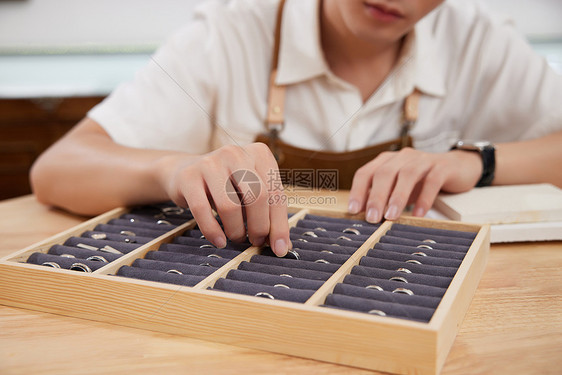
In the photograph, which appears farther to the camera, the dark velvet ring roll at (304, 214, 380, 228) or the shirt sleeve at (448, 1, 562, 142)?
the shirt sleeve at (448, 1, 562, 142)

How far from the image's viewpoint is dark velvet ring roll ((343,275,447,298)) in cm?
51

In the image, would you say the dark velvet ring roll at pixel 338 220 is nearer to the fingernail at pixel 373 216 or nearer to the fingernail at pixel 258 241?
the fingernail at pixel 373 216

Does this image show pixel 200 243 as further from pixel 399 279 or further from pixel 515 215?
pixel 515 215

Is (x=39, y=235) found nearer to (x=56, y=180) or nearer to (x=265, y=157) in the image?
(x=56, y=180)

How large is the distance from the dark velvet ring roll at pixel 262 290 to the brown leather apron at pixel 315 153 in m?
0.34

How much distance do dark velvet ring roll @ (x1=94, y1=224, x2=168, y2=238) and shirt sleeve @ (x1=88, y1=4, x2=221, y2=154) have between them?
1.02 feet

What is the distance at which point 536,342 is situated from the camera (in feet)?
1.58

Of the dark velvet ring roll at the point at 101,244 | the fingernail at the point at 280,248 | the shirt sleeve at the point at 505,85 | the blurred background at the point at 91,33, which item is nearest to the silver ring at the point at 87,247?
the dark velvet ring roll at the point at 101,244

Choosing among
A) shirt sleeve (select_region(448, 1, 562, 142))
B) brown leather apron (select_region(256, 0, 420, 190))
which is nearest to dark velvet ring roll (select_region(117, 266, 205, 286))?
brown leather apron (select_region(256, 0, 420, 190))

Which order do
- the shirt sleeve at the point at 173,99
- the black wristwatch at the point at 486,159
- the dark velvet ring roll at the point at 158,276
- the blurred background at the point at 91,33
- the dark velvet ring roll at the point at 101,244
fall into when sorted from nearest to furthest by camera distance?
the dark velvet ring roll at the point at 158,276, the dark velvet ring roll at the point at 101,244, the black wristwatch at the point at 486,159, the shirt sleeve at the point at 173,99, the blurred background at the point at 91,33

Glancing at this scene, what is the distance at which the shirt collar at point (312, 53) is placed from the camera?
107cm

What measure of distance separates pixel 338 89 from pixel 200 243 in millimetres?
568

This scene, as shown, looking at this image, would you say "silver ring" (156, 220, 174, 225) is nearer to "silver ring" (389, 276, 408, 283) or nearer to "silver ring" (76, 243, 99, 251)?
"silver ring" (76, 243, 99, 251)

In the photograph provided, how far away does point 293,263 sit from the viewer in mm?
586
